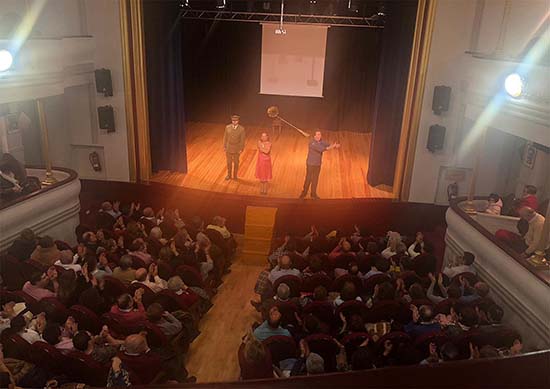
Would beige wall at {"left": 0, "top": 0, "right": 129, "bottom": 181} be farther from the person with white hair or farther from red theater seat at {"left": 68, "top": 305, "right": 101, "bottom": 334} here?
red theater seat at {"left": 68, "top": 305, "right": 101, "bottom": 334}

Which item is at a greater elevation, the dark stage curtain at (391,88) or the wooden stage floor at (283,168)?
the dark stage curtain at (391,88)

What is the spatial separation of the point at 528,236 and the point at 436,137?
11.8 ft

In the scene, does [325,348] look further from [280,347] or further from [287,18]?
[287,18]

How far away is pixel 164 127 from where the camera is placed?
10.1m

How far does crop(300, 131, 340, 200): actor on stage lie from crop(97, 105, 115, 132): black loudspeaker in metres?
3.84

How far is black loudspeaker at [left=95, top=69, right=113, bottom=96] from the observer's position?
9.08 m

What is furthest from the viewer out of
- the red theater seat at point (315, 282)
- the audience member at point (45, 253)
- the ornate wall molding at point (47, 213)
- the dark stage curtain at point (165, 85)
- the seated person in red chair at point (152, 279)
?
the dark stage curtain at point (165, 85)

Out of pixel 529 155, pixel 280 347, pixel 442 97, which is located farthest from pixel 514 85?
pixel 280 347

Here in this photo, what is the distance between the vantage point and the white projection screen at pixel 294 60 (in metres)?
12.9

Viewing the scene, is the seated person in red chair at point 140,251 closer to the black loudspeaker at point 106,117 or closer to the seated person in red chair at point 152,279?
the seated person in red chair at point 152,279

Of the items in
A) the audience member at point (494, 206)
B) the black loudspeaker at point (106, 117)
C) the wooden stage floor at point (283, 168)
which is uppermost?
the black loudspeaker at point (106, 117)

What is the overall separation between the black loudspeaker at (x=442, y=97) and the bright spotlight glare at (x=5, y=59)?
6.54 meters

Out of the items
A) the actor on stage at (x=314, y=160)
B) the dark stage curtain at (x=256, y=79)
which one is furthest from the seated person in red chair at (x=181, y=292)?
the dark stage curtain at (x=256, y=79)

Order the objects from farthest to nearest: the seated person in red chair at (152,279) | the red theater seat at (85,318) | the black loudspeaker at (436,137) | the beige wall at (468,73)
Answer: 1. the black loudspeaker at (436,137)
2. the beige wall at (468,73)
3. the seated person in red chair at (152,279)
4. the red theater seat at (85,318)
